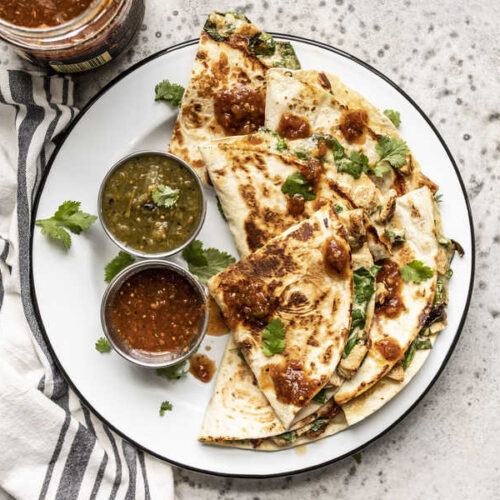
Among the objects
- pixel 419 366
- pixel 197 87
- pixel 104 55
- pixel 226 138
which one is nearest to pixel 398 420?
pixel 419 366

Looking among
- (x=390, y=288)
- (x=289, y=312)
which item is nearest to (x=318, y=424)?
(x=289, y=312)

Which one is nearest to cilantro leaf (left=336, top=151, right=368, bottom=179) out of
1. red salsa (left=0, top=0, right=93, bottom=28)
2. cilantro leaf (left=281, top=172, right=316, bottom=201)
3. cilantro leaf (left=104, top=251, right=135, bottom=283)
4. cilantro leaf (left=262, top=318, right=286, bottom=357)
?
cilantro leaf (left=281, top=172, right=316, bottom=201)

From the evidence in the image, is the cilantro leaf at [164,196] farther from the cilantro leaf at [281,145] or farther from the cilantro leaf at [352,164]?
the cilantro leaf at [352,164]

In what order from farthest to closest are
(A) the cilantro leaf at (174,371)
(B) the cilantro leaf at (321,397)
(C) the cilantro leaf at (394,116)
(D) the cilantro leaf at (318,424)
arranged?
A: (A) the cilantro leaf at (174,371)
(C) the cilantro leaf at (394,116)
(D) the cilantro leaf at (318,424)
(B) the cilantro leaf at (321,397)

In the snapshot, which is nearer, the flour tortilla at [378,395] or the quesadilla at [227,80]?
the flour tortilla at [378,395]

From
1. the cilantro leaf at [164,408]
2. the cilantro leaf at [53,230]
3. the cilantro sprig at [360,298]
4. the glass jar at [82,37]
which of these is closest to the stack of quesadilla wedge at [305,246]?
the cilantro sprig at [360,298]

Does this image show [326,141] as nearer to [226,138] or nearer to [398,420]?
[226,138]

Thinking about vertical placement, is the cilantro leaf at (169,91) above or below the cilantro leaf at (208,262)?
above
